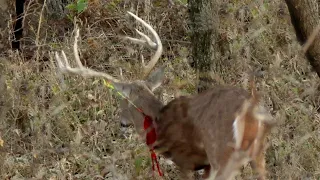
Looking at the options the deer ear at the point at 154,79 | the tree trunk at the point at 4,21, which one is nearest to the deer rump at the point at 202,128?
the deer ear at the point at 154,79

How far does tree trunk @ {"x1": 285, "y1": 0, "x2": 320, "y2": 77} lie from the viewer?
5113 mm

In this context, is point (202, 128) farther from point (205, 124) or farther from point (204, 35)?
point (204, 35)

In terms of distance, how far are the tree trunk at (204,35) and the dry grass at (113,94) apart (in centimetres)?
65

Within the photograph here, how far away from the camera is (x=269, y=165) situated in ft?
18.6

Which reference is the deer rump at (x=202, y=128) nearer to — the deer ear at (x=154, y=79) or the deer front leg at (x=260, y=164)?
the deer front leg at (x=260, y=164)

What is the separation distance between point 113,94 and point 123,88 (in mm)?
1406

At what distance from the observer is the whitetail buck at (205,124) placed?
4215 mm

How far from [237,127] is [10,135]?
2.95 metres

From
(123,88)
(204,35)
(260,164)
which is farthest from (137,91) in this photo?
(260,164)

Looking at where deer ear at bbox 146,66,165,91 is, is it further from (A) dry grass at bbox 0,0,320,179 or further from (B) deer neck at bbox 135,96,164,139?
(A) dry grass at bbox 0,0,320,179

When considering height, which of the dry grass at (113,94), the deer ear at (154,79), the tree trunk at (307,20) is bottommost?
the dry grass at (113,94)

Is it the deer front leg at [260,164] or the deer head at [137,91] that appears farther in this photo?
the deer head at [137,91]

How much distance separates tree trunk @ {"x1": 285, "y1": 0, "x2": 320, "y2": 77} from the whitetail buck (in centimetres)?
76

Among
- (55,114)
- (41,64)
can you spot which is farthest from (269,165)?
(41,64)
